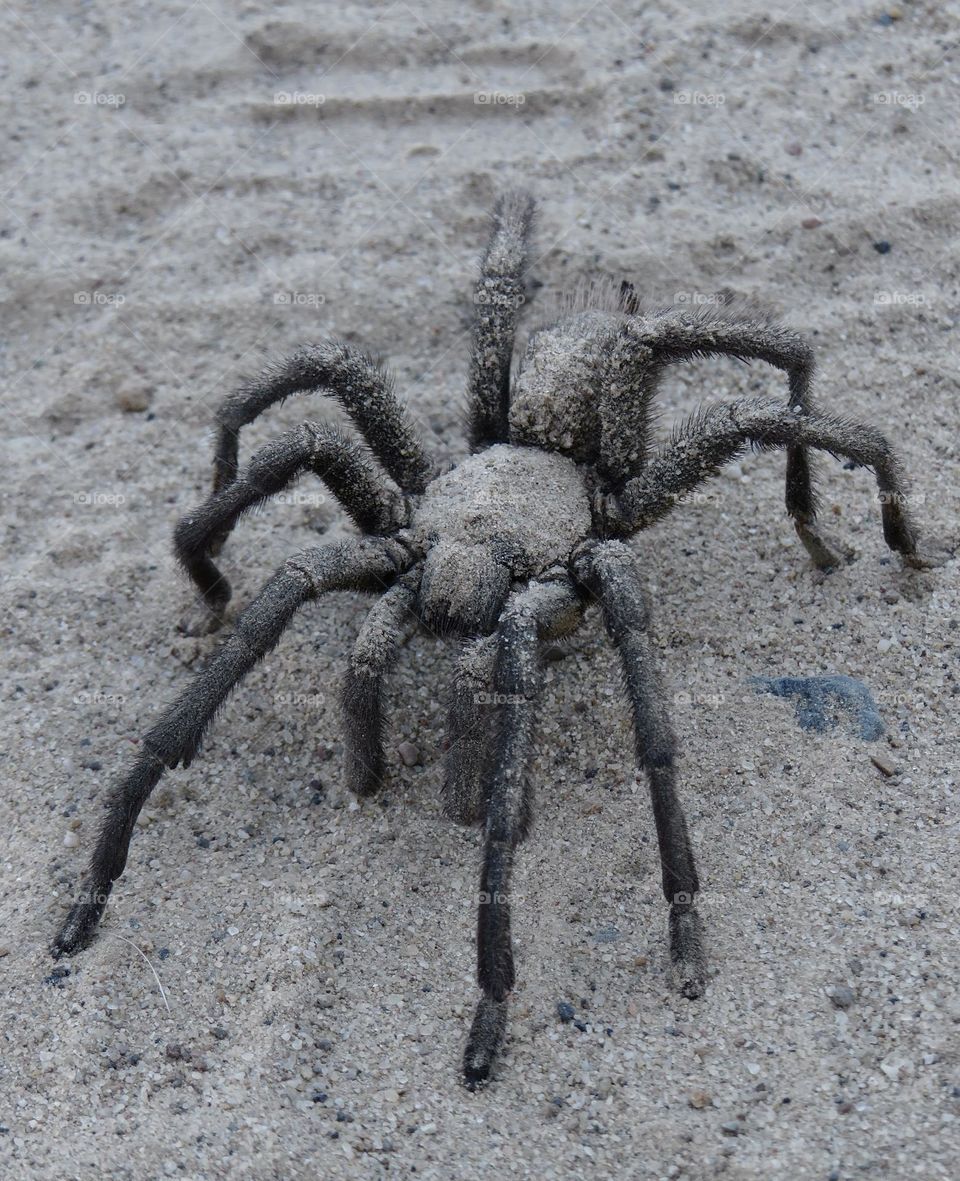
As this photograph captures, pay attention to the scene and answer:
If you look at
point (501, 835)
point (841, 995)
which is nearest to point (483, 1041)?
point (501, 835)

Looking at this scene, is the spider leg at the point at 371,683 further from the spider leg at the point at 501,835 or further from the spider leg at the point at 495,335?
the spider leg at the point at 495,335

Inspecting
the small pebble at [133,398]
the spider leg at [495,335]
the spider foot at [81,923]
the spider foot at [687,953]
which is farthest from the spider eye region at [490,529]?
the small pebble at [133,398]

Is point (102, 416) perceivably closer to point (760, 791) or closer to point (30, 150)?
point (30, 150)

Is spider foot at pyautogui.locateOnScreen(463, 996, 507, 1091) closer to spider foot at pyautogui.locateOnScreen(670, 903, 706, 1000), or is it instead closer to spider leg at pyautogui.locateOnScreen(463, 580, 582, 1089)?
spider leg at pyautogui.locateOnScreen(463, 580, 582, 1089)

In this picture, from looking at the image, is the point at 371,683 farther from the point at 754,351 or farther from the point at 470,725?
the point at 754,351

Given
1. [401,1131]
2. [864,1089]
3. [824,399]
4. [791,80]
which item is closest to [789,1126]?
[864,1089]

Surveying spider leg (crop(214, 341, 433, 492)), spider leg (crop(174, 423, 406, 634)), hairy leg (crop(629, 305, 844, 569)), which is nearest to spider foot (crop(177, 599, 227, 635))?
spider leg (crop(174, 423, 406, 634))
